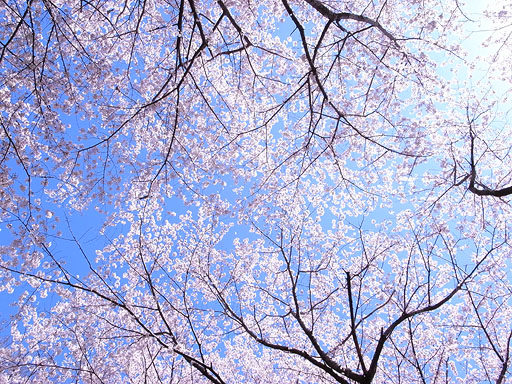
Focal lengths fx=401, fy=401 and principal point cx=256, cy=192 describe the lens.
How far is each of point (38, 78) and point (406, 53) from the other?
5.11 metres

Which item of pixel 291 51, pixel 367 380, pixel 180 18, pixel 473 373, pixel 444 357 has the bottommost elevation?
pixel 367 380

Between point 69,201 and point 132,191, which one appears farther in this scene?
point 132,191

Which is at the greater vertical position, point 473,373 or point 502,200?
point 502,200

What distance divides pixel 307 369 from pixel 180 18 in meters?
6.65

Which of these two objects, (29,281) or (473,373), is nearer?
(29,281)

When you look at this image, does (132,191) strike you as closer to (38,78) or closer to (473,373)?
(38,78)

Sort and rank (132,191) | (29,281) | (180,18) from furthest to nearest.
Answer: (132,191) → (29,281) → (180,18)

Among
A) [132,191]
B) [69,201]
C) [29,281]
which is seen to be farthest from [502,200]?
[29,281]

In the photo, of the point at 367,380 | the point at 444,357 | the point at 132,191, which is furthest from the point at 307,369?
the point at 132,191

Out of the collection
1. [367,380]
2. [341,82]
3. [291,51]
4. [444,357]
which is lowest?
[367,380]

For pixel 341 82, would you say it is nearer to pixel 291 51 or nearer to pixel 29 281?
pixel 291 51

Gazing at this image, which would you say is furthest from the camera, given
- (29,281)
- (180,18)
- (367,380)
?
(29,281)

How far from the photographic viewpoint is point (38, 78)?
207 inches

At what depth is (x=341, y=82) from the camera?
249 inches
